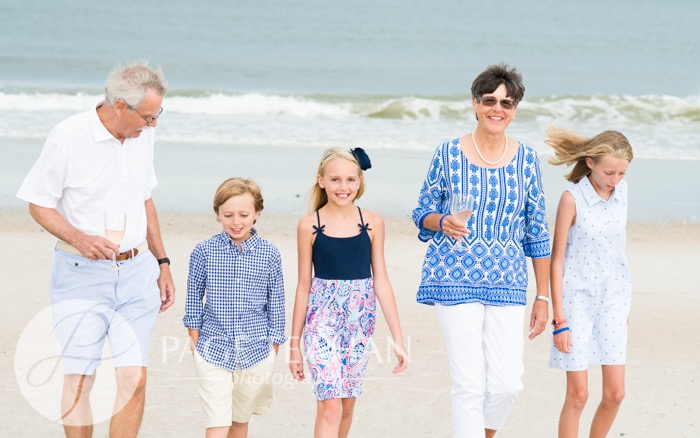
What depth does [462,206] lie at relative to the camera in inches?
168

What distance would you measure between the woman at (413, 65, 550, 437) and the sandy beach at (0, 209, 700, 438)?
3.68ft

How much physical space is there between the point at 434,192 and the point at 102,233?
1.51 metres

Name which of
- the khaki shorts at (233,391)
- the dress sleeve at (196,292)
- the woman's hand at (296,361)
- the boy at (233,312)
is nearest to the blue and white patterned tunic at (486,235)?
the woman's hand at (296,361)

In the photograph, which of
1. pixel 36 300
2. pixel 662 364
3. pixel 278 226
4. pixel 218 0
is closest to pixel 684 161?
pixel 278 226

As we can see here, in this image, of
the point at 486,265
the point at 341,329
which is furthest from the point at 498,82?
the point at 341,329

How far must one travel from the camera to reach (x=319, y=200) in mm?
4828

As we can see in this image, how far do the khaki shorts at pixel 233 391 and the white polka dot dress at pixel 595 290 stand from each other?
1385 mm

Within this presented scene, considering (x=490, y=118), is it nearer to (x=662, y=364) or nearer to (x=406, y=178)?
(x=662, y=364)

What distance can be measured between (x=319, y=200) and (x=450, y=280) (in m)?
0.75

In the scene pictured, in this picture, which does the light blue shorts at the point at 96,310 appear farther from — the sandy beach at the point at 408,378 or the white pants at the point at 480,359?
the white pants at the point at 480,359

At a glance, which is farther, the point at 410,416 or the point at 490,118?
the point at 410,416

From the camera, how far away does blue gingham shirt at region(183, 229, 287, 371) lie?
4602 mm

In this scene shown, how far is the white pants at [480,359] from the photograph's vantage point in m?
4.49

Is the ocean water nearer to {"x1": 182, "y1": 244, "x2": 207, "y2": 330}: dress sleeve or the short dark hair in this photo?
{"x1": 182, "y1": 244, "x2": 207, "y2": 330}: dress sleeve
